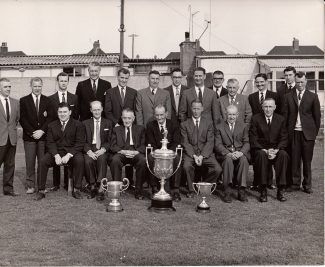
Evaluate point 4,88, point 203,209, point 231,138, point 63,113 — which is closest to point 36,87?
point 4,88

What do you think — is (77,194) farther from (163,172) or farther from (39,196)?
(163,172)

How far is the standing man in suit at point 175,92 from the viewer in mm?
7004

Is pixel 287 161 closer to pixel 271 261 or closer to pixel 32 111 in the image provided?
pixel 271 261

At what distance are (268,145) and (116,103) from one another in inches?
92.7

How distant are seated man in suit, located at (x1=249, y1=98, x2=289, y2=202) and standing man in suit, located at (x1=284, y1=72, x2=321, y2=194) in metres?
0.30

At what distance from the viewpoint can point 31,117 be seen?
6621mm

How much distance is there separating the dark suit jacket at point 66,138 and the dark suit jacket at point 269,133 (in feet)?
8.11

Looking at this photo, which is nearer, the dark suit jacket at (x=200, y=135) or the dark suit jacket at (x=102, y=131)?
the dark suit jacket at (x=200, y=135)

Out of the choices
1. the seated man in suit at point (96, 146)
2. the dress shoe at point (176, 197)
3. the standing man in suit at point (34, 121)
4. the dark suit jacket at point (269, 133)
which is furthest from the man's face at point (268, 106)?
the standing man in suit at point (34, 121)

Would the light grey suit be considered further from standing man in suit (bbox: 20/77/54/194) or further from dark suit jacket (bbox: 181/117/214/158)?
standing man in suit (bbox: 20/77/54/194)

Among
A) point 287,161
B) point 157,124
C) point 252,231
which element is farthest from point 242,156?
point 252,231

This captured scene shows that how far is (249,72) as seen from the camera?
73.0ft

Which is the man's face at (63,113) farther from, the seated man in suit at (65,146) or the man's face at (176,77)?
the man's face at (176,77)

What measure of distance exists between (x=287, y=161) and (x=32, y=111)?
376 centimetres
